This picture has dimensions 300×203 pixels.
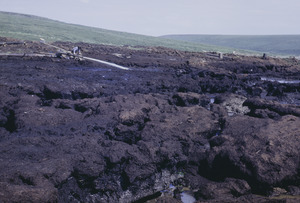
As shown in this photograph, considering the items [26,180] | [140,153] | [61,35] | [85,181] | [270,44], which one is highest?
[270,44]

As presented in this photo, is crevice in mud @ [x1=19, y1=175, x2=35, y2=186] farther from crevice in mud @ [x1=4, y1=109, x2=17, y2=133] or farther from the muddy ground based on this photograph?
crevice in mud @ [x1=4, y1=109, x2=17, y2=133]

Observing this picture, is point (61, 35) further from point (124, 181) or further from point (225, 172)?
point (225, 172)

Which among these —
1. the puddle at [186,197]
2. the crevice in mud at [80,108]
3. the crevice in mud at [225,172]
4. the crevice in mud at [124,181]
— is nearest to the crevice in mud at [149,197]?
the crevice in mud at [124,181]

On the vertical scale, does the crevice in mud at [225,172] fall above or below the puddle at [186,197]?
above

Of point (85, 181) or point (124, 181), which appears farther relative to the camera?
point (124, 181)

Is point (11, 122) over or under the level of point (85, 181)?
over

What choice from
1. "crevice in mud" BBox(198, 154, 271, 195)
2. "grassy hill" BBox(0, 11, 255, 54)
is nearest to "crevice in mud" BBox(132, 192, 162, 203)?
"crevice in mud" BBox(198, 154, 271, 195)

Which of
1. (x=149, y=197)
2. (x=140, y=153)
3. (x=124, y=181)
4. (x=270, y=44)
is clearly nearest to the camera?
(x=124, y=181)

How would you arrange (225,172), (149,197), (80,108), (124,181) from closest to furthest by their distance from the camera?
1. (124,181)
2. (149,197)
3. (225,172)
4. (80,108)

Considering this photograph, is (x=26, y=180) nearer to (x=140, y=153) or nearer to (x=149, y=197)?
(x=140, y=153)

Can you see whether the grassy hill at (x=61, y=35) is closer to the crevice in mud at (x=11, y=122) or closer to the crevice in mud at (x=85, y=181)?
the crevice in mud at (x=11, y=122)

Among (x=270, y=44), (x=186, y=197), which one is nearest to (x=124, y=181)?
(x=186, y=197)

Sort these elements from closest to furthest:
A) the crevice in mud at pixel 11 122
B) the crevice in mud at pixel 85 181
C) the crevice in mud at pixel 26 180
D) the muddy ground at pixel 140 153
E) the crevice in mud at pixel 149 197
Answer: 1. the crevice in mud at pixel 26 180
2. the muddy ground at pixel 140 153
3. the crevice in mud at pixel 85 181
4. the crevice in mud at pixel 149 197
5. the crevice in mud at pixel 11 122

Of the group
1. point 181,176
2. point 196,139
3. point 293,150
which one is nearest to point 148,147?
point 181,176
